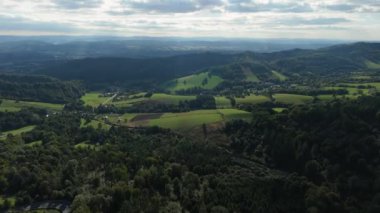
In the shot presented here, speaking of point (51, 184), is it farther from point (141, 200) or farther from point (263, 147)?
point (263, 147)

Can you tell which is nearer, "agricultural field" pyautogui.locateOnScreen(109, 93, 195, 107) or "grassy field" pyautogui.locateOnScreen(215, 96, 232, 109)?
"grassy field" pyautogui.locateOnScreen(215, 96, 232, 109)

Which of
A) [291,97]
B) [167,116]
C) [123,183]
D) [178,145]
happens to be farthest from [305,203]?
[291,97]

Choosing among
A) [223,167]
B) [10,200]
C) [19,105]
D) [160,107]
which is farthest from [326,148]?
[19,105]

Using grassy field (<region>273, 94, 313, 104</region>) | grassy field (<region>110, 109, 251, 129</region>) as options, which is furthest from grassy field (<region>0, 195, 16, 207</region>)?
grassy field (<region>273, 94, 313, 104</region>)

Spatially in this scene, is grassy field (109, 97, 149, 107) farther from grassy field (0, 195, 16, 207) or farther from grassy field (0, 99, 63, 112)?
grassy field (0, 195, 16, 207)

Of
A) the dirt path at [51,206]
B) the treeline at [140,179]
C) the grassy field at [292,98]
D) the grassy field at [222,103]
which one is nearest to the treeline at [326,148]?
the treeline at [140,179]

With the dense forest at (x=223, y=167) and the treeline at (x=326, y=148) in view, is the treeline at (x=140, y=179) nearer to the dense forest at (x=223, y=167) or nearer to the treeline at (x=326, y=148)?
the dense forest at (x=223, y=167)

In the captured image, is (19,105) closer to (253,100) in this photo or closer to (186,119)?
(186,119)
